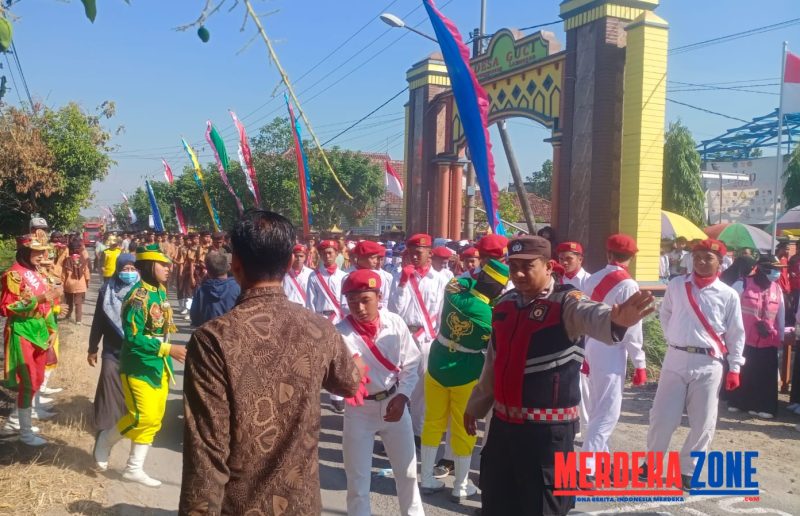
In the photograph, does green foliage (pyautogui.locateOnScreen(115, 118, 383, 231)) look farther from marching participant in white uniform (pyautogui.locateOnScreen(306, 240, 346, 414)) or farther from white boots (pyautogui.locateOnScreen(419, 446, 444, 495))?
white boots (pyautogui.locateOnScreen(419, 446, 444, 495))

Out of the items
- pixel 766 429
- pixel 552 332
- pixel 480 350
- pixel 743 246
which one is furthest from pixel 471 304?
pixel 743 246

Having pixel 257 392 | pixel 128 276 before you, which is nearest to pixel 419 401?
pixel 128 276

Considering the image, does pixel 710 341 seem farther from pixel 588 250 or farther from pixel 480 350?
pixel 588 250

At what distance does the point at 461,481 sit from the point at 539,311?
7.50ft

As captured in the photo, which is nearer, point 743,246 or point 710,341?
point 710,341

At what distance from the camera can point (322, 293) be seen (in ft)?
26.9

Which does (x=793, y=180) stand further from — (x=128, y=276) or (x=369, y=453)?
(x=369, y=453)

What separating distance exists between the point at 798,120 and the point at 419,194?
23908 millimetres

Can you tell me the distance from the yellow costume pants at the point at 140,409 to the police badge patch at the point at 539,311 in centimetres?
321

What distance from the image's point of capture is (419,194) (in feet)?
66.9

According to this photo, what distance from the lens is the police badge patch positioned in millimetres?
3420

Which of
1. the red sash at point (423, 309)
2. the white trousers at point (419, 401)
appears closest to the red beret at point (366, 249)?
the red sash at point (423, 309)

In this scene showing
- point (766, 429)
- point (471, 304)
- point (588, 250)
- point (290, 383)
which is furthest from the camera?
point (588, 250)

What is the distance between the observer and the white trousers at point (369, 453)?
13.9 feet
